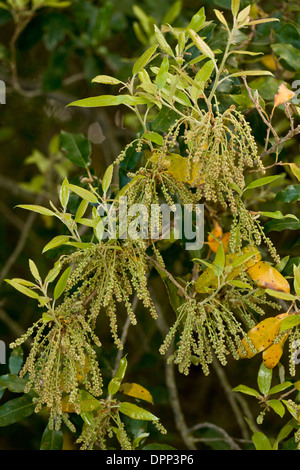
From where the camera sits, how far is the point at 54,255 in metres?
0.94

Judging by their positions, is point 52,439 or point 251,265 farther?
point 52,439

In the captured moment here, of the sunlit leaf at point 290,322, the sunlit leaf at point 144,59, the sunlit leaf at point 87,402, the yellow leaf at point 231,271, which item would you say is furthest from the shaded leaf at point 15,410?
the sunlit leaf at point 144,59

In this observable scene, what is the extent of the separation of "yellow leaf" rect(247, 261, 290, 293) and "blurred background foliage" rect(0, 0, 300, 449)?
5.0 inches

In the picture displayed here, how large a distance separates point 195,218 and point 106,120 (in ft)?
3.40

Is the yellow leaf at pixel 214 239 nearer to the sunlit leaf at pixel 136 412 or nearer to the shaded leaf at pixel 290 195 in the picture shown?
the shaded leaf at pixel 290 195

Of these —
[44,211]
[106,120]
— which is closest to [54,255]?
[44,211]

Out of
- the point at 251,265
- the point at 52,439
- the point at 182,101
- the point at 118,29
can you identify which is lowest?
the point at 52,439

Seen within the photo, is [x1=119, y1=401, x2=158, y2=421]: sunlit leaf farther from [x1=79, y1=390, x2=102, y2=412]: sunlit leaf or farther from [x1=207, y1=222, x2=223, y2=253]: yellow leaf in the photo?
[x1=207, y1=222, x2=223, y2=253]: yellow leaf

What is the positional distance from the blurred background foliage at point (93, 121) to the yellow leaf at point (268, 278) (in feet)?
0.42

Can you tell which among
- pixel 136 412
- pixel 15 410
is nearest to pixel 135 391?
pixel 136 412

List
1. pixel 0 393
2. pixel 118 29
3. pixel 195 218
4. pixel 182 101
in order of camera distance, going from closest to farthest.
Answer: pixel 182 101 < pixel 195 218 < pixel 0 393 < pixel 118 29

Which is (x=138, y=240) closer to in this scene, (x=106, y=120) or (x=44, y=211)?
(x=44, y=211)

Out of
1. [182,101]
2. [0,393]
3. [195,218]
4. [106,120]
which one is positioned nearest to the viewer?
[182,101]

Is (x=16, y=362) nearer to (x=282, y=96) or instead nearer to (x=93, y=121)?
(x=282, y=96)
